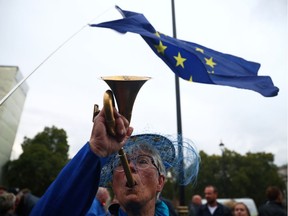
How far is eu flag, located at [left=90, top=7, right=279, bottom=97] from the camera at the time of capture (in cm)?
384

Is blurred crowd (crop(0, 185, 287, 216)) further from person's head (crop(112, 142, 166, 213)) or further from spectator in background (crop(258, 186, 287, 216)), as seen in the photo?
person's head (crop(112, 142, 166, 213))

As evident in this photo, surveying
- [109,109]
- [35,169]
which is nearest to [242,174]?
[35,169]

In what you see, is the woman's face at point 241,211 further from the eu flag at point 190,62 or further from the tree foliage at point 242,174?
the tree foliage at point 242,174

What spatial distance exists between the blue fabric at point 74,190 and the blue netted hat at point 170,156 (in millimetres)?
671

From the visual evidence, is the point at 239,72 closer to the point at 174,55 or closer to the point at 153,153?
the point at 174,55

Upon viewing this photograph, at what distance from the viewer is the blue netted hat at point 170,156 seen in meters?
1.97

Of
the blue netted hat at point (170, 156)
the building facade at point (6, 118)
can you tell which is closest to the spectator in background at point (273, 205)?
the blue netted hat at point (170, 156)

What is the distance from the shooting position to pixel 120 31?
3.81 meters

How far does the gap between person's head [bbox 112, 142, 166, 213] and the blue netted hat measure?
0.05 m

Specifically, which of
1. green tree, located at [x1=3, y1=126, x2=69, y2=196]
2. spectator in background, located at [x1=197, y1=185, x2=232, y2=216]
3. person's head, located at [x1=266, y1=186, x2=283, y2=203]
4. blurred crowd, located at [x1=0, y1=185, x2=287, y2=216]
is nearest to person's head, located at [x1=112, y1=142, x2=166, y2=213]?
blurred crowd, located at [x1=0, y1=185, x2=287, y2=216]

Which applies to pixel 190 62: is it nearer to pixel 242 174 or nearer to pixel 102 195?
pixel 102 195

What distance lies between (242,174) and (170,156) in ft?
142

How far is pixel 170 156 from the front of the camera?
215 cm

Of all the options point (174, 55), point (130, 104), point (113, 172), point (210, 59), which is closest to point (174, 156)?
point (113, 172)
